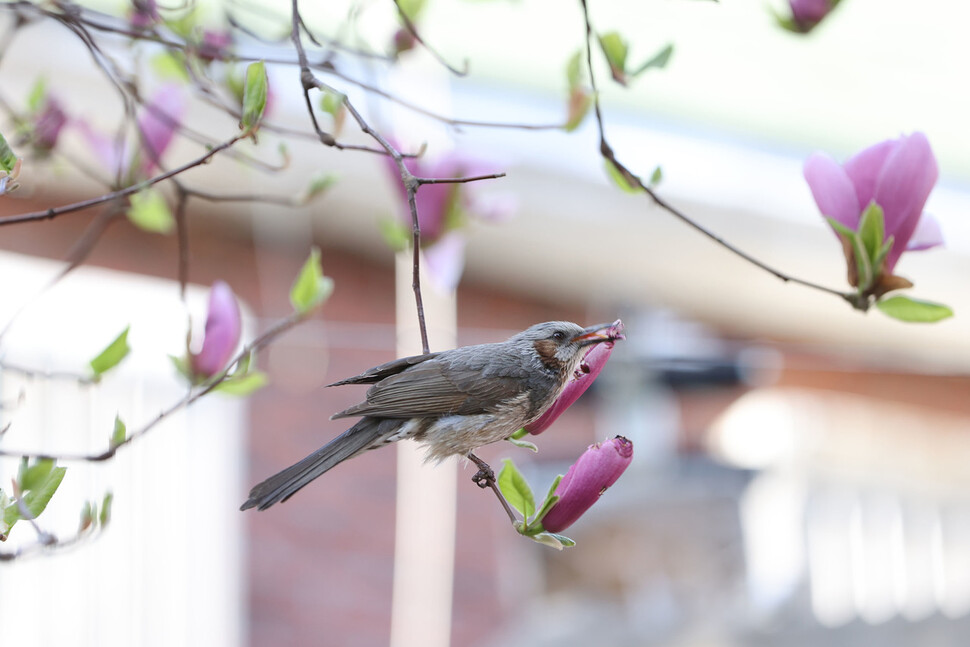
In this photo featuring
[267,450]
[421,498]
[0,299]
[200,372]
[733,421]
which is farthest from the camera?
[733,421]

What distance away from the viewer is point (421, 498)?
7.57 ft

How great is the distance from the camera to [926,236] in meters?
0.62

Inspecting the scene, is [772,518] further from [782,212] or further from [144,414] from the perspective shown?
[144,414]

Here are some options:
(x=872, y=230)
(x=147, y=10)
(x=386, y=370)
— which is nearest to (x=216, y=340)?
(x=386, y=370)

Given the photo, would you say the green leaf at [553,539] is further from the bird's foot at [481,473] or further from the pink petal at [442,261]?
the pink petal at [442,261]

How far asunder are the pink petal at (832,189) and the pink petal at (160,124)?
1.68 feet

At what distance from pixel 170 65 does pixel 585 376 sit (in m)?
0.60

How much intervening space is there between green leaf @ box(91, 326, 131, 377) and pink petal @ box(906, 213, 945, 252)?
0.52 m

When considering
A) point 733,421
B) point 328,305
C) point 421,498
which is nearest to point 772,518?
point 733,421

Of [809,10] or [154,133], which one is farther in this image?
[154,133]

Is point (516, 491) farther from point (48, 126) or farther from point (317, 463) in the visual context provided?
point (48, 126)

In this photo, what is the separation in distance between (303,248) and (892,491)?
1.62m

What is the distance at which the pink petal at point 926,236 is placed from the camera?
0.61 metres

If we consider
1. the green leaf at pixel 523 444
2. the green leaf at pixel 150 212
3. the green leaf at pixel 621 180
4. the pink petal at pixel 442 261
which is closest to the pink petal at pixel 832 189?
the green leaf at pixel 621 180
